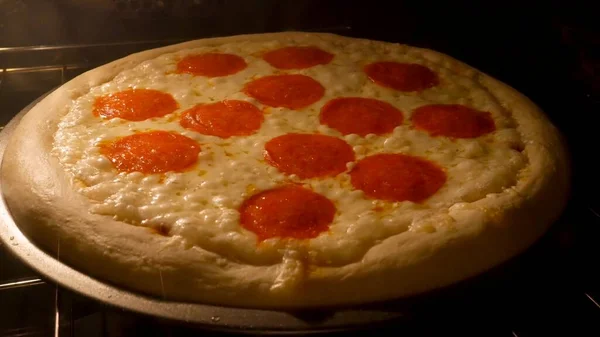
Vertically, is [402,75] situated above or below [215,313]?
above

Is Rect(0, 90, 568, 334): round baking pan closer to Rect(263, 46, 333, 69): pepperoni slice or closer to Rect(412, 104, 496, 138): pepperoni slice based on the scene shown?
Rect(412, 104, 496, 138): pepperoni slice

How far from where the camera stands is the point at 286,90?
86.9 inches

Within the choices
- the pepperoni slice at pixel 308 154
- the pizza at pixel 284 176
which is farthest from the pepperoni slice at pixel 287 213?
the pepperoni slice at pixel 308 154

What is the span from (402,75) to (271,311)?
4.17 feet

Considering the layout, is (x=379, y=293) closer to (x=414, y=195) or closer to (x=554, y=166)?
(x=414, y=195)

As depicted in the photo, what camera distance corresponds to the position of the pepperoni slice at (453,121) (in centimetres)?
196

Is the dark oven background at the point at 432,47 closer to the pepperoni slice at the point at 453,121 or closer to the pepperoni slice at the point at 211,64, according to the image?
the pepperoni slice at the point at 453,121

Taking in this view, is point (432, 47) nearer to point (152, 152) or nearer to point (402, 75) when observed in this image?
point (402, 75)

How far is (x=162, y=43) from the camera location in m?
2.86

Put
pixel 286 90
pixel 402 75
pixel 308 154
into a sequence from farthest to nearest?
pixel 402 75
pixel 286 90
pixel 308 154

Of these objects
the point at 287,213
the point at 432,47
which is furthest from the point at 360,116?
the point at 432,47

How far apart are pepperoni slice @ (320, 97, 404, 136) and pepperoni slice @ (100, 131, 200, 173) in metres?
0.47

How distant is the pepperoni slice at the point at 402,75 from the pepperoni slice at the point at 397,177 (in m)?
0.53

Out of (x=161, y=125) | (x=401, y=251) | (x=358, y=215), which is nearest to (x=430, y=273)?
(x=401, y=251)
